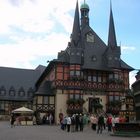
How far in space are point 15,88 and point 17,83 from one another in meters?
1.76

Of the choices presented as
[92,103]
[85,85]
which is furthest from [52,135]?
[92,103]

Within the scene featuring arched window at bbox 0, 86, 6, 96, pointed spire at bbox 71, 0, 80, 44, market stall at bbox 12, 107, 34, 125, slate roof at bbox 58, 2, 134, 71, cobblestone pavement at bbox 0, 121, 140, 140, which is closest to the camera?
cobblestone pavement at bbox 0, 121, 140, 140

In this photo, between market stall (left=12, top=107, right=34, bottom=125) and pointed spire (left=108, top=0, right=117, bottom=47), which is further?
pointed spire (left=108, top=0, right=117, bottom=47)

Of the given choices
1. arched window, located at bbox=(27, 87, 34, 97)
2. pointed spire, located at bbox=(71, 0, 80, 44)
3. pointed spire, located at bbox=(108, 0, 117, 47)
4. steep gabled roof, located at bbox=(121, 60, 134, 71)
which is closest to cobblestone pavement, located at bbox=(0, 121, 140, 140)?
pointed spire, located at bbox=(71, 0, 80, 44)

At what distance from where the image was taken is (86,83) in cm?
6162

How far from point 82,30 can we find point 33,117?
19709 mm

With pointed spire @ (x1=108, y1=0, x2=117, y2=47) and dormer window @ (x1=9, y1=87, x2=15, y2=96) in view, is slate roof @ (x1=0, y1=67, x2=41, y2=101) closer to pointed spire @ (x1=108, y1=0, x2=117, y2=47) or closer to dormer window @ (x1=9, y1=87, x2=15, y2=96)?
dormer window @ (x1=9, y1=87, x2=15, y2=96)

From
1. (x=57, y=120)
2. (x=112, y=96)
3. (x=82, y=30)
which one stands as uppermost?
(x=82, y=30)

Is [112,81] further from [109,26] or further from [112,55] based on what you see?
[109,26]

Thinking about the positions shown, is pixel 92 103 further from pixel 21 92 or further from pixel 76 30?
pixel 21 92

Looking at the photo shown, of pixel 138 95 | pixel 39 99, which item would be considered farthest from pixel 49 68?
pixel 138 95

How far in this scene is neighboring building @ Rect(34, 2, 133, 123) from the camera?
197 ft

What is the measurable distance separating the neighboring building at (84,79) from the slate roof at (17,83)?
70.6 ft

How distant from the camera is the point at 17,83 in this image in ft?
288
